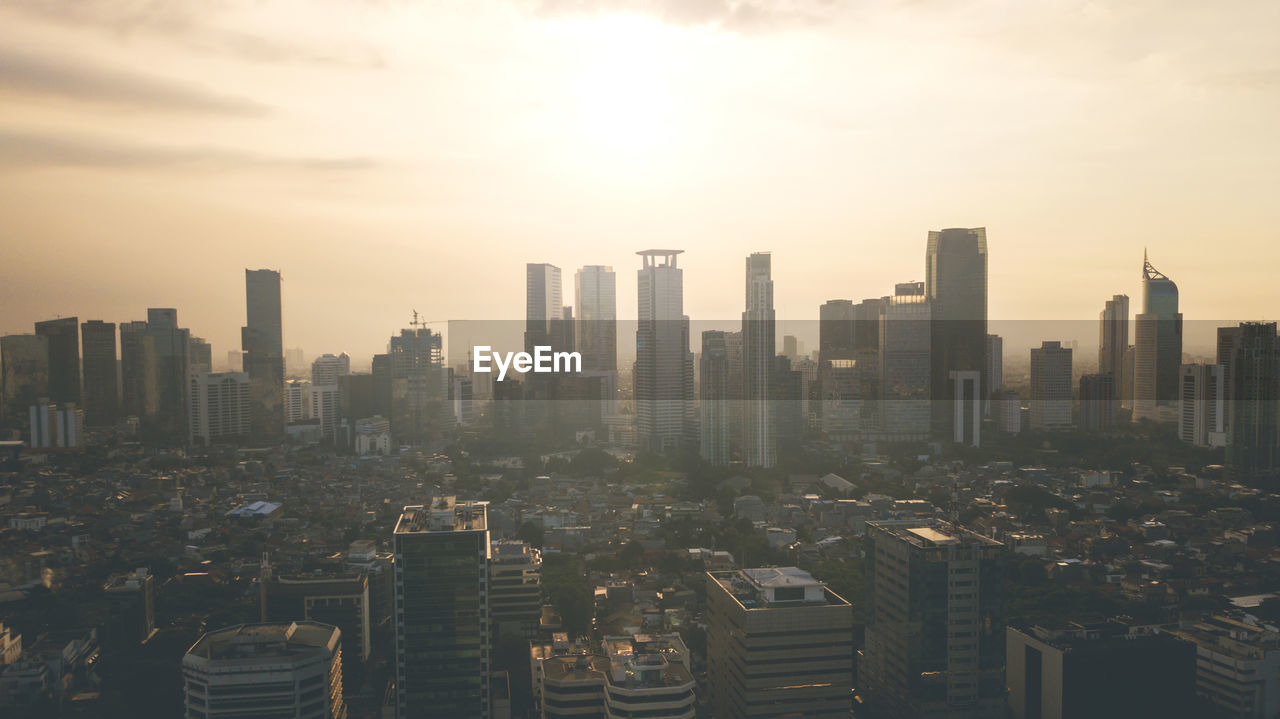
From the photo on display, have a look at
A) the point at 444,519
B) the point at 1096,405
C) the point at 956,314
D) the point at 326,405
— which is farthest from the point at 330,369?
the point at 1096,405

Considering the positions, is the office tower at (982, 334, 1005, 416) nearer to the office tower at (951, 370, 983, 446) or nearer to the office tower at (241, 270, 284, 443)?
the office tower at (951, 370, 983, 446)

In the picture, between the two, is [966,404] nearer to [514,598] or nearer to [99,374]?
[514,598]

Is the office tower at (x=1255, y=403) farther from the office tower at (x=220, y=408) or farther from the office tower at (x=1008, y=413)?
the office tower at (x=220, y=408)

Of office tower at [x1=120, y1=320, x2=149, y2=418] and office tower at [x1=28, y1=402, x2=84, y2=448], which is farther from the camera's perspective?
office tower at [x1=120, y1=320, x2=149, y2=418]

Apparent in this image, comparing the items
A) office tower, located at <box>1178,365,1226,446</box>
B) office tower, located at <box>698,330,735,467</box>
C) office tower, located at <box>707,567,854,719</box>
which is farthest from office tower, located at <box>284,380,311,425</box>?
office tower, located at <box>1178,365,1226,446</box>

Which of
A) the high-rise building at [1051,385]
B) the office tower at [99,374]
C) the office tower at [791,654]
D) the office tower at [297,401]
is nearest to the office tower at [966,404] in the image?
the high-rise building at [1051,385]

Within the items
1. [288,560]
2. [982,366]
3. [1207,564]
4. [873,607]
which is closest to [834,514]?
[1207,564]

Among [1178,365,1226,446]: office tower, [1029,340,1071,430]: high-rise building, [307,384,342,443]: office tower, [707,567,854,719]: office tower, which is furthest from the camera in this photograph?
[307,384,342,443]: office tower
